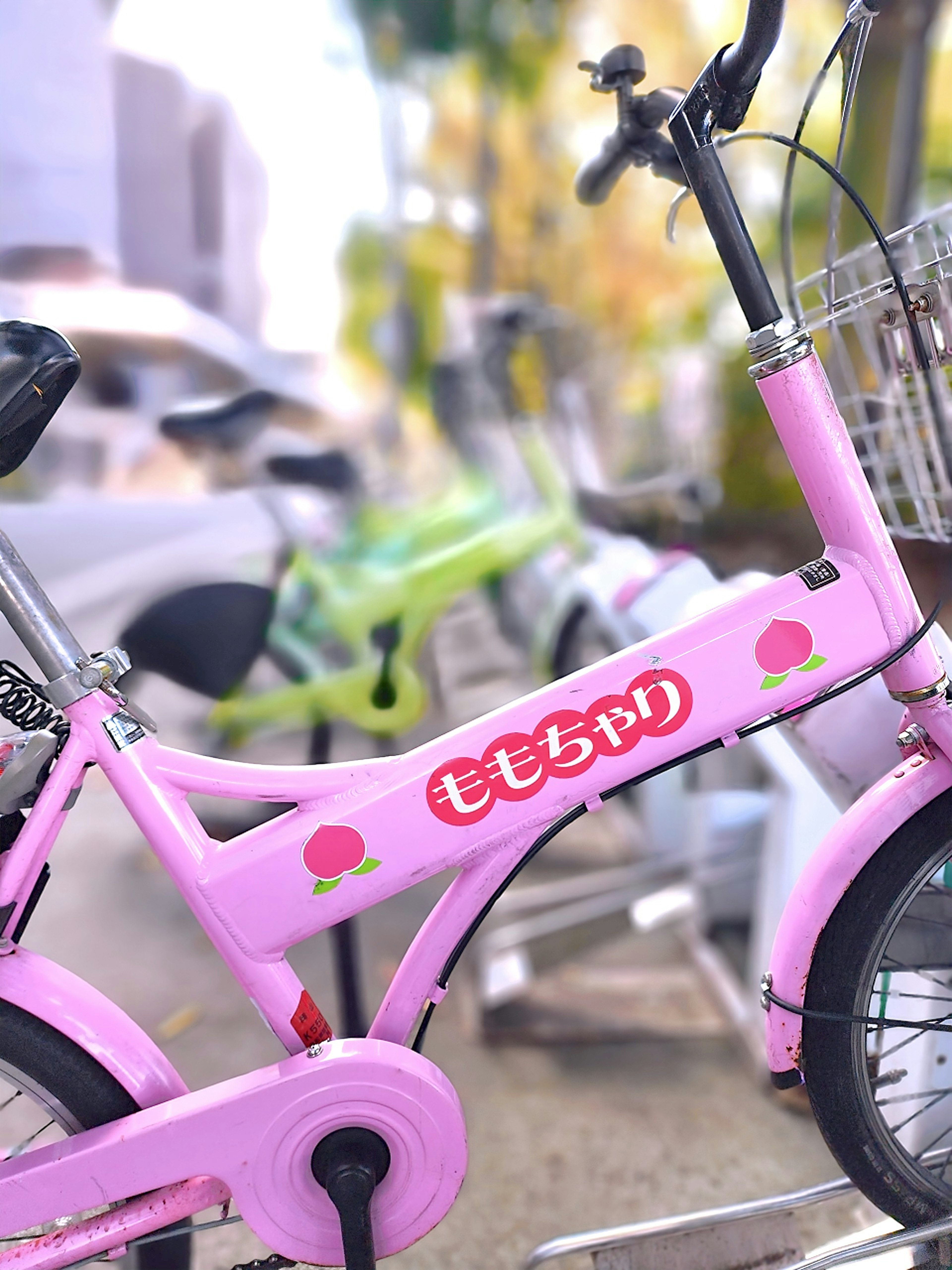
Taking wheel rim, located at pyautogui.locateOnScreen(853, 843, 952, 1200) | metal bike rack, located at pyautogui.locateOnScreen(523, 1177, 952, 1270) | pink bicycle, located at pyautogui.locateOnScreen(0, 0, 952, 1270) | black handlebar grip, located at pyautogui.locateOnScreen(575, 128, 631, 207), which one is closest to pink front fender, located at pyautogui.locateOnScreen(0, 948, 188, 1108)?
pink bicycle, located at pyautogui.locateOnScreen(0, 0, 952, 1270)

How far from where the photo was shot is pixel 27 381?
856mm

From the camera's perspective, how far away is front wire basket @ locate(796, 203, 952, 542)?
34.7 inches

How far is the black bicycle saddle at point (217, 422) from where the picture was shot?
1.71 m

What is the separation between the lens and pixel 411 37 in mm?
3174

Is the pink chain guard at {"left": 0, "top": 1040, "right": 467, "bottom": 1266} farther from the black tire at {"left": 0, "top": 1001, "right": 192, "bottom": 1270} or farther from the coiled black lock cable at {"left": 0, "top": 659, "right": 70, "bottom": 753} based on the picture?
the coiled black lock cable at {"left": 0, "top": 659, "right": 70, "bottom": 753}

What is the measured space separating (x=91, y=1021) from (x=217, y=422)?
1132 millimetres

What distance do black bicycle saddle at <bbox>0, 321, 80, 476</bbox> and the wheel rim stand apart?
0.96m

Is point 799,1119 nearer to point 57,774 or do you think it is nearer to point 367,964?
point 367,964

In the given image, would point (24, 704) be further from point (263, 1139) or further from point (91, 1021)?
point (263, 1139)

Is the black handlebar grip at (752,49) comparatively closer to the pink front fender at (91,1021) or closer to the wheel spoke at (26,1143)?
the pink front fender at (91,1021)

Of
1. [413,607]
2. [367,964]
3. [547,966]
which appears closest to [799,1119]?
[547,966]

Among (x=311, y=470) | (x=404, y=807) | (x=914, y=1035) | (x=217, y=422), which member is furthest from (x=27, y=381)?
(x=914, y=1035)

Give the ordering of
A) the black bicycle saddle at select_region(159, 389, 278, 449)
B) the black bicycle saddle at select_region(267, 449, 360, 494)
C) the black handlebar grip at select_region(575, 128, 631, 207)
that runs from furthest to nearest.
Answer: the black bicycle saddle at select_region(267, 449, 360, 494) → the black bicycle saddle at select_region(159, 389, 278, 449) → the black handlebar grip at select_region(575, 128, 631, 207)

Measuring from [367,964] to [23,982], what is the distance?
116 centimetres
